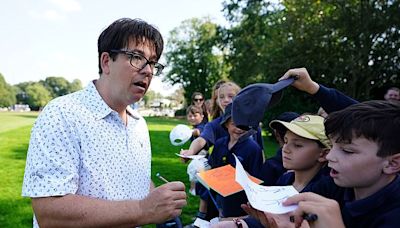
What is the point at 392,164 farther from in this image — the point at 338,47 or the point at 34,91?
the point at 34,91

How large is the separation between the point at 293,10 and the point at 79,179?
18737 mm

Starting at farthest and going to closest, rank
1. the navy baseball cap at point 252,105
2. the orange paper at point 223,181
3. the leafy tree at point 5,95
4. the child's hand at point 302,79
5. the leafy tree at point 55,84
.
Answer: the leafy tree at point 55,84 → the leafy tree at point 5,95 → the orange paper at point 223,181 → the child's hand at point 302,79 → the navy baseball cap at point 252,105

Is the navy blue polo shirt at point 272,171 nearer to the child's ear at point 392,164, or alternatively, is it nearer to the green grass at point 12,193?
the child's ear at point 392,164

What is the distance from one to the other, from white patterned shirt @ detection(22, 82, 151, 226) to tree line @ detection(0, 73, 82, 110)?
98662 millimetres

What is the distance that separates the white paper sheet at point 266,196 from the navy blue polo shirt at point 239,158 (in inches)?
63.5

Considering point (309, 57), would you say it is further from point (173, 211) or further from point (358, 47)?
point (173, 211)

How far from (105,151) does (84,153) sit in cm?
12

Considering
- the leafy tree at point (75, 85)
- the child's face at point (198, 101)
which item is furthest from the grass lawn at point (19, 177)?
the leafy tree at point (75, 85)

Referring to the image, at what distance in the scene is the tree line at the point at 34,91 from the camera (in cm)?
10594

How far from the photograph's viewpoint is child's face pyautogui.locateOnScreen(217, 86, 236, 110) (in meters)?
4.82

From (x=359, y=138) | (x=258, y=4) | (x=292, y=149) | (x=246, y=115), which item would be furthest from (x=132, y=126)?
(x=258, y=4)

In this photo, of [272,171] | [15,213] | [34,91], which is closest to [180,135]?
[272,171]

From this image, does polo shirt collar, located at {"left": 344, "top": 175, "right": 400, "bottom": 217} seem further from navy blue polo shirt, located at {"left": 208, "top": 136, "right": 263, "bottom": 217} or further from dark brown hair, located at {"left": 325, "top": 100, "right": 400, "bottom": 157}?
navy blue polo shirt, located at {"left": 208, "top": 136, "right": 263, "bottom": 217}

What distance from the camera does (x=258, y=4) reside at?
25.2 m
